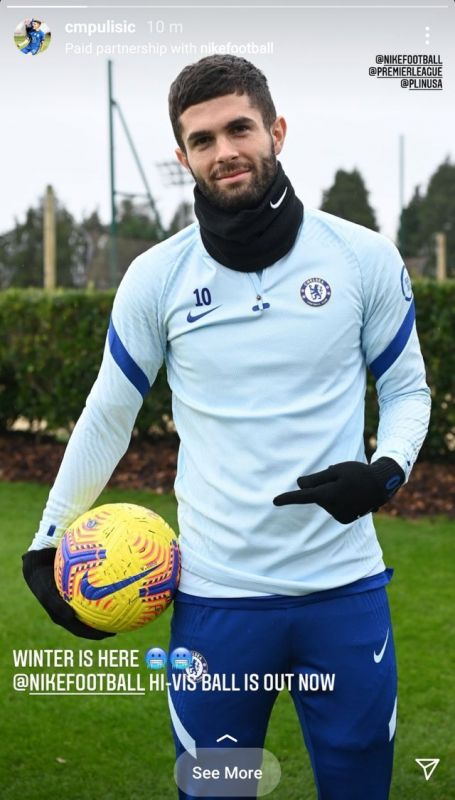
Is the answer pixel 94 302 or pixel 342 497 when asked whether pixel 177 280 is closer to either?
pixel 342 497

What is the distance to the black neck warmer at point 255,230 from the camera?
207 centimetres

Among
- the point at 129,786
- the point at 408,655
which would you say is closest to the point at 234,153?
the point at 129,786

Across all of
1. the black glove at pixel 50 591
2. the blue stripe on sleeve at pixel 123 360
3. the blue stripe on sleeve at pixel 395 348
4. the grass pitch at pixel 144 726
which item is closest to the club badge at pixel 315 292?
the blue stripe on sleeve at pixel 395 348

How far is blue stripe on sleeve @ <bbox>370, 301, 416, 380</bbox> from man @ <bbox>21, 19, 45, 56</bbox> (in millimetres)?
1716

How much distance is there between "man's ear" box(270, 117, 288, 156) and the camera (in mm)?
2191

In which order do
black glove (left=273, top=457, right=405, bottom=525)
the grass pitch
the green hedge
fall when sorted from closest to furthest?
black glove (left=273, top=457, right=405, bottom=525), the grass pitch, the green hedge

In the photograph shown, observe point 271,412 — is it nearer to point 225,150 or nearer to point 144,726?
point 225,150

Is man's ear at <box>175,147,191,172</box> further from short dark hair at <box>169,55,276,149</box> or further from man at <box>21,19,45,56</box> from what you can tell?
man at <box>21,19,45,56</box>

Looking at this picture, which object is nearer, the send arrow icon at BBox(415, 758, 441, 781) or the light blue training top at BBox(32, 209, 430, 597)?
the light blue training top at BBox(32, 209, 430, 597)

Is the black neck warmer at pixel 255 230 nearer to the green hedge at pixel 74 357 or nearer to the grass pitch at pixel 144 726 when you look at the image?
the grass pitch at pixel 144 726

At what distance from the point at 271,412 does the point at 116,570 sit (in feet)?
1.79

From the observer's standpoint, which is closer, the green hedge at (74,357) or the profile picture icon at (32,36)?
Result: the profile picture icon at (32,36)

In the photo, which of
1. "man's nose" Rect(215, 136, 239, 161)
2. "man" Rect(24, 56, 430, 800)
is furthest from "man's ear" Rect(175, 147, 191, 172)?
"man's nose" Rect(215, 136, 239, 161)

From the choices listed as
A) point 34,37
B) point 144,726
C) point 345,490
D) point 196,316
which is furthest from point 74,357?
point 345,490
